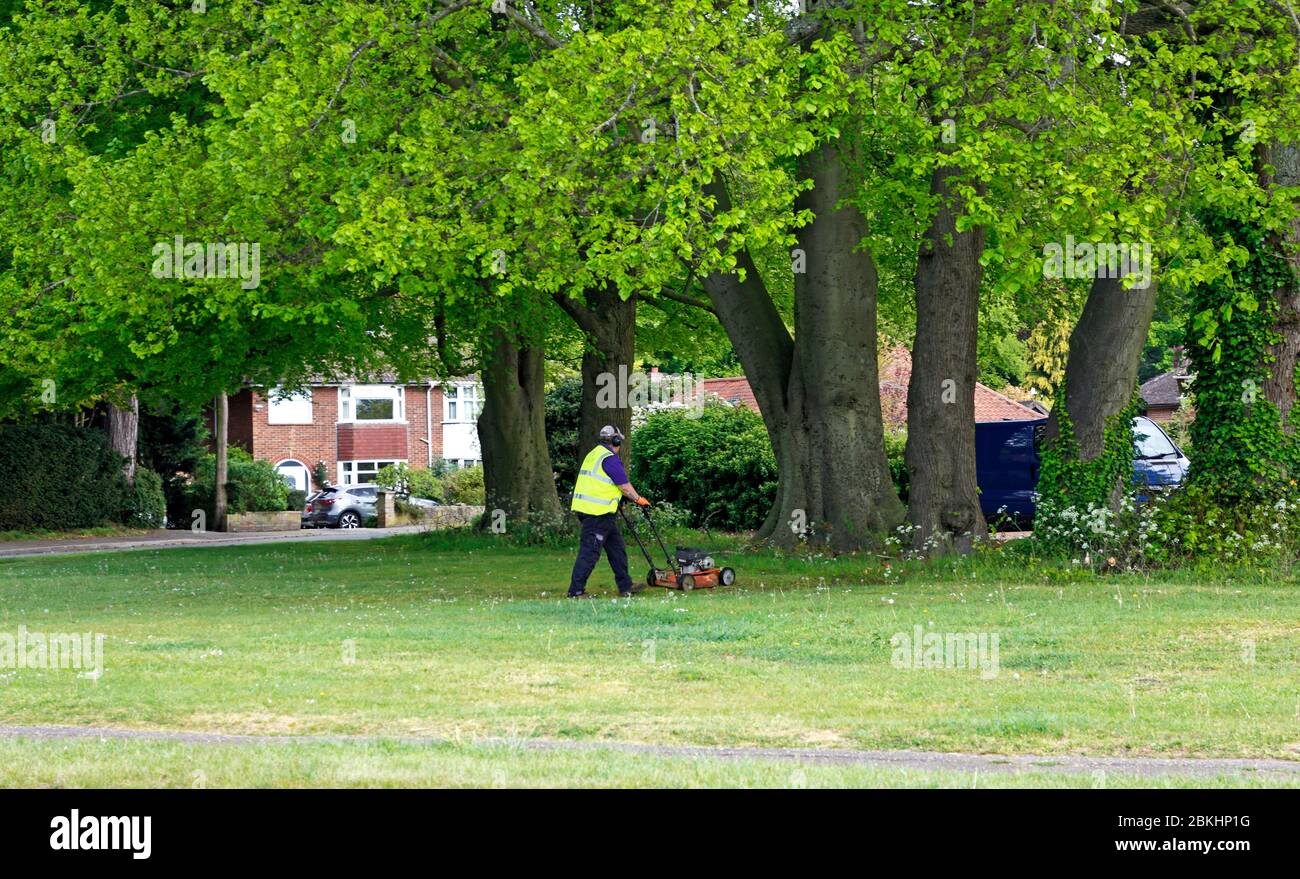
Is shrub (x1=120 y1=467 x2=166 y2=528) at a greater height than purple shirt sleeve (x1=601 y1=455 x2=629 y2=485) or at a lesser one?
lesser

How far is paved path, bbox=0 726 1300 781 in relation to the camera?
8.85m

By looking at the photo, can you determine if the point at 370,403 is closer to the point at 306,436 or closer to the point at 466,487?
the point at 306,436

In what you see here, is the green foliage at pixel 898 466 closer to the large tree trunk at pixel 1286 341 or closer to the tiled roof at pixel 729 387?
the large tree trunk at pixel 1286 341

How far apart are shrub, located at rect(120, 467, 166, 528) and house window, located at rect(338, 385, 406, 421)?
708 inches

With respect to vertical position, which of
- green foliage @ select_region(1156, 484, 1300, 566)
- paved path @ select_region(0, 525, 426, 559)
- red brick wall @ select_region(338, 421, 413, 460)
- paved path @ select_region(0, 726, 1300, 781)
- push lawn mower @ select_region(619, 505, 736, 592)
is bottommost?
paved path @ select_region(0, 525, 426, 559)

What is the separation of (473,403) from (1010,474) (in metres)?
40.6

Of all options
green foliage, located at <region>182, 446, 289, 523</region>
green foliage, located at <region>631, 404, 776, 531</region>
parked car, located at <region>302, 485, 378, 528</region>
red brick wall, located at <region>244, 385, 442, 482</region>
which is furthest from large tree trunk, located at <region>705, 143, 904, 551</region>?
red brick wall, located at <region>244, 385, 442, 482</region>

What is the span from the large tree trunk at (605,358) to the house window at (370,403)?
3553cm

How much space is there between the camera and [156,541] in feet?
139

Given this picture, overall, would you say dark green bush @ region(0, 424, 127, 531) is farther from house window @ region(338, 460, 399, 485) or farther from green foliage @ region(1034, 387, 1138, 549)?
green foliage @ region(1034, 387, 1138, 549)

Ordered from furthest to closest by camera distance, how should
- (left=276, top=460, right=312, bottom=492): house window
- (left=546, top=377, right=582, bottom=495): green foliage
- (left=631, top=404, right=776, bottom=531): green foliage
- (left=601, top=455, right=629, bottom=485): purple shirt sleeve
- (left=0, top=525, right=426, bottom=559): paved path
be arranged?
(left=276, top=460, right=312, bottom=492): house window
(left=546, top=377, right=582, bottom=495): green foliage
(left=0, top=525, right=426, bottom=559): paved path
(left=631, top=404, right=776, bottom=531): green foliage
(left=601, top=455, right=629, bottom=485): purple shirt sleeve

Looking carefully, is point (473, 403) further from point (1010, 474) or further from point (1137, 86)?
point (1137, 86)

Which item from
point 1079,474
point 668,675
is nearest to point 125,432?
point 1079,474

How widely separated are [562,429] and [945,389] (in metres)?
23.3
